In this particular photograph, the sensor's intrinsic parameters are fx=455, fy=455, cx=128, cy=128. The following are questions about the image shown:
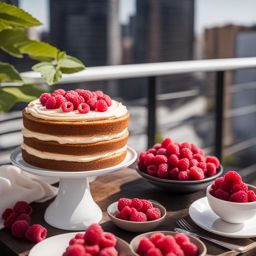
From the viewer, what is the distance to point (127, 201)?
3.09 ft

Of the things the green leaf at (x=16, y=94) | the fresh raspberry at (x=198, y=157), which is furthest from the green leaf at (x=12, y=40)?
the fresh raspberry at (x=198, y=157)

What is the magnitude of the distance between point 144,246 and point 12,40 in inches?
36.2

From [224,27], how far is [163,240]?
23.4m

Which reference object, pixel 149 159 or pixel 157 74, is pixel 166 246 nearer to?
pixel 149 159

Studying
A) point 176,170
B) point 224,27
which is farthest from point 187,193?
point 224,27

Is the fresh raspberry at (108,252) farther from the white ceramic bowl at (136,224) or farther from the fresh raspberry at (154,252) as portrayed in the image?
the white ceramic bowl at (136,224)

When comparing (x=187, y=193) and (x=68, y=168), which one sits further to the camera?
(x=187, y=193)

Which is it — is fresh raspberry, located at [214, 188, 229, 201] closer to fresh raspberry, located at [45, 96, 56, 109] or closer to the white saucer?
the white saucer

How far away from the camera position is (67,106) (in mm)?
965

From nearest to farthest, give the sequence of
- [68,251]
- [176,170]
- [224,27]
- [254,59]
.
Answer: [68,251] → [176,170] → [254,59] → [224,27]

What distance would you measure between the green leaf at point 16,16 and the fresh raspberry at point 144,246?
759 millimetres

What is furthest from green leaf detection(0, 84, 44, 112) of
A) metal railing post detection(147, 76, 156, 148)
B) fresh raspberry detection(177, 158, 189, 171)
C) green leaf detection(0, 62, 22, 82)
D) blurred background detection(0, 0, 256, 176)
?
Result: blurred background detection(0, 0, 256, 176)

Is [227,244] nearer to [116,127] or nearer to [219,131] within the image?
[116,127]

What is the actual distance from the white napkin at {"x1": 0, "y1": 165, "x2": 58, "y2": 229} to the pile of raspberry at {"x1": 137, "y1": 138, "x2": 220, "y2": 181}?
0.25 m
